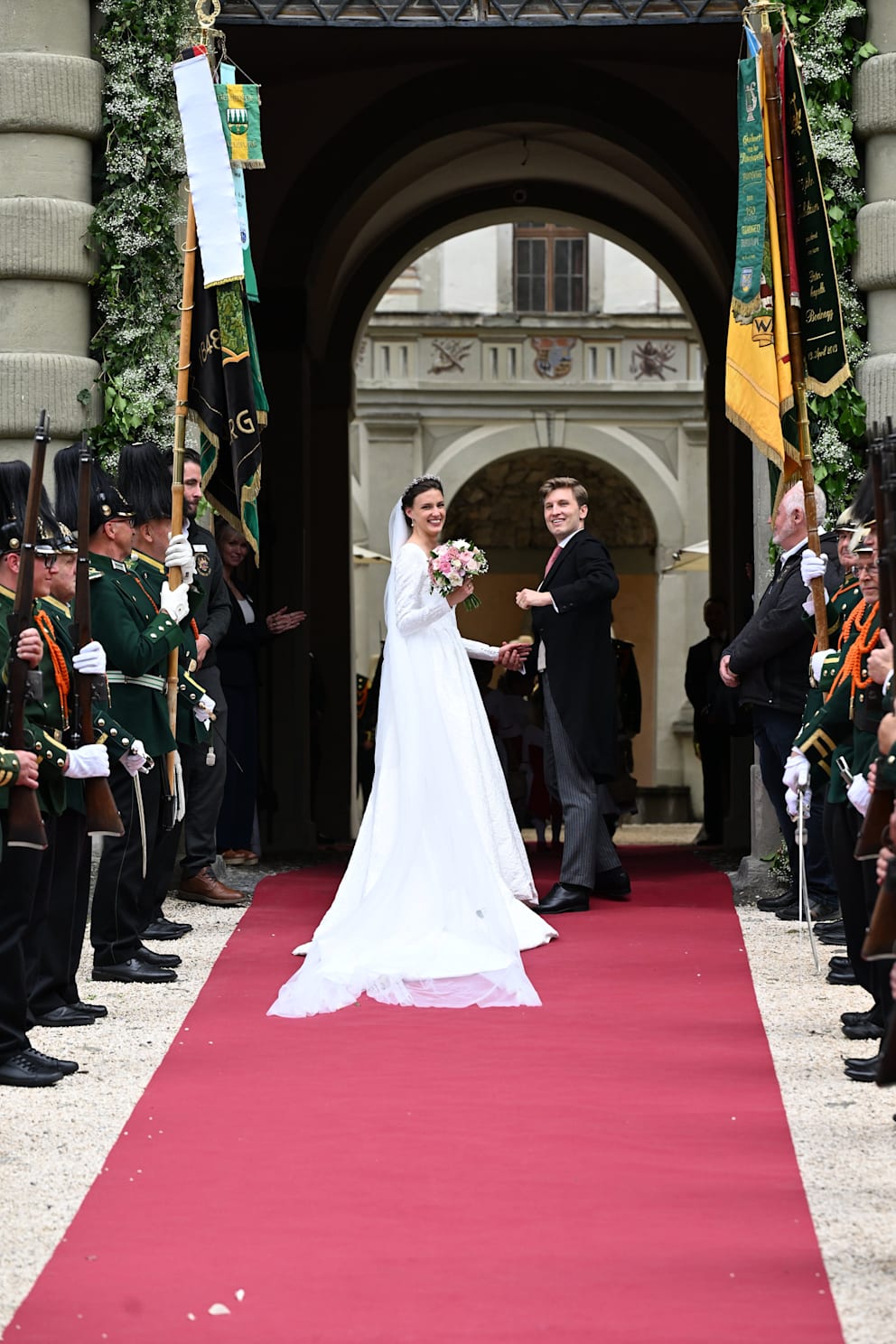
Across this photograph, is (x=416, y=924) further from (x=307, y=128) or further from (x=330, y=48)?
(x=307, y=128)

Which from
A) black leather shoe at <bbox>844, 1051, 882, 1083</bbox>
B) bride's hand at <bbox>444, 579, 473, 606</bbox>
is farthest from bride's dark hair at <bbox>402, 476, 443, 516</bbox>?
black leather shoe at <bbox>844, 1051, 882, 1083</bbox>

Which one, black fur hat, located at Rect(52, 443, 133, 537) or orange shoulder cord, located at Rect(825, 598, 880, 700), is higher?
black fur hat, located at Rect(52, 443, 133, 537)

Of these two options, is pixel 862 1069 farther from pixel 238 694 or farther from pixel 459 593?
pixel 238 694

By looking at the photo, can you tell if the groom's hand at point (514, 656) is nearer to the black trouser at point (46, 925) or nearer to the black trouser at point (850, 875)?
the black trouser at point (850, 875)

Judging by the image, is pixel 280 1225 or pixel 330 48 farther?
pixel 330 48

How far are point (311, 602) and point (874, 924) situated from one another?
1207 cm

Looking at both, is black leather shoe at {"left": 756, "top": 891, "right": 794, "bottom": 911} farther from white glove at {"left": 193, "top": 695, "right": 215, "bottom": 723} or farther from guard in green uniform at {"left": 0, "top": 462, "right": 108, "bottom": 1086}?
guard in green uniform at {"left": 0, "top": 462, "right": 108, "bottom": 1086}

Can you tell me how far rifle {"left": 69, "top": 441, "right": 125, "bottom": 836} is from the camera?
6137 mm

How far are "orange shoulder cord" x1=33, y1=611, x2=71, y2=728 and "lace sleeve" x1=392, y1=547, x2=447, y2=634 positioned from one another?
2.04 meters

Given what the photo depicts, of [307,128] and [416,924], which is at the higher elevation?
[307,128]

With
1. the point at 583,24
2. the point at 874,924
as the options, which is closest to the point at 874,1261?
the point at 874,924

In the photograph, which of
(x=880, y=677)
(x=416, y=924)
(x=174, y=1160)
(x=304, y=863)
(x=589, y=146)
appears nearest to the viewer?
(x=174, y=1160)

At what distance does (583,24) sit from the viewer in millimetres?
9484

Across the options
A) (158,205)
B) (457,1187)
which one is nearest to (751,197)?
(158,205)
